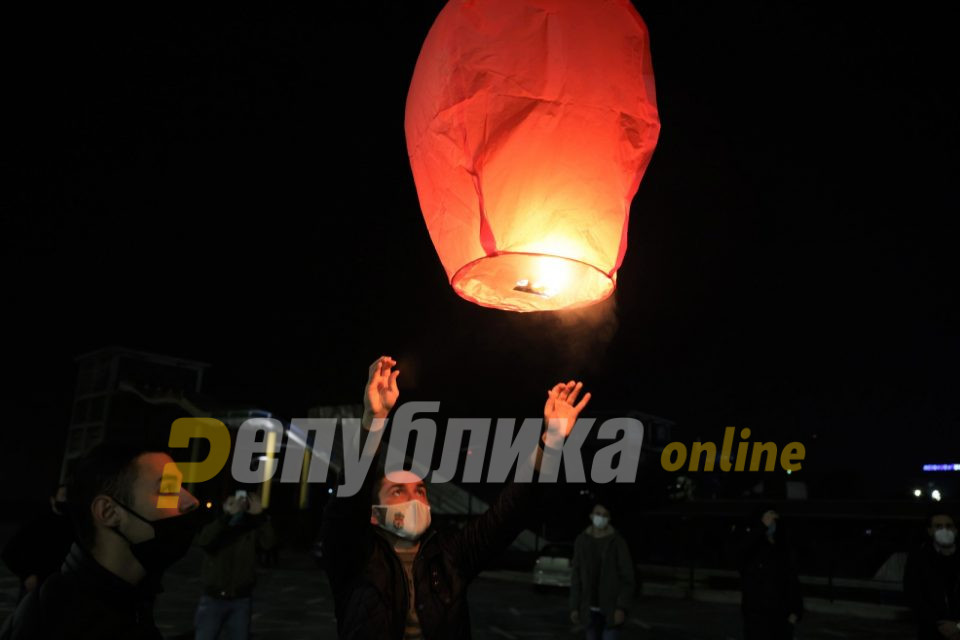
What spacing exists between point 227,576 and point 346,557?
373 cm

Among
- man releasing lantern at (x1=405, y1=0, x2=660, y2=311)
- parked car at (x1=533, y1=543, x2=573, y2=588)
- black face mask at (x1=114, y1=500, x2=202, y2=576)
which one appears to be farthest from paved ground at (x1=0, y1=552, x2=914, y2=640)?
man releasing lantern at (x1=405, y1=0, x2=660, y2=311)

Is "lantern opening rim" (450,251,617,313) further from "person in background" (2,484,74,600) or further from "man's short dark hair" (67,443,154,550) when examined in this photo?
"person in background" (2,484,74,600)

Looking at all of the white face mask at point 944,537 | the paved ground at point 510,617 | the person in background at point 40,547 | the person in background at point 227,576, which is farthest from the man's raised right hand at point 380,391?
the paved ground at point 510,617

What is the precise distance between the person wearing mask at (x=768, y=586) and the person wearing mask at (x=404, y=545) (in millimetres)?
4085

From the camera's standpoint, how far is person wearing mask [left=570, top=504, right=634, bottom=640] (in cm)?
655

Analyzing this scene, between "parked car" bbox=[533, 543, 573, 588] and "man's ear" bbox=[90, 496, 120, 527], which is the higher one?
"man's ear" bbox=[90, 496, 120, 527]

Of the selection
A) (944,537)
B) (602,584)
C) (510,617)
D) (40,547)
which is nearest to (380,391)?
(40,547)

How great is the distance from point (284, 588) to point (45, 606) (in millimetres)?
15524

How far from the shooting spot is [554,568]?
1667 cm

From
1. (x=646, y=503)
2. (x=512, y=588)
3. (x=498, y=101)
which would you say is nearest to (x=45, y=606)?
(x=498, y=101)

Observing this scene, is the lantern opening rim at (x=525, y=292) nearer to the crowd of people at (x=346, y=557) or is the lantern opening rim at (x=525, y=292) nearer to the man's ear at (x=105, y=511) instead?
the crowd of people at (x=346, y=557)

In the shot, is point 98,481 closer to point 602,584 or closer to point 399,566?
point 399,566

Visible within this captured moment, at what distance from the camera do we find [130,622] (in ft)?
6.23

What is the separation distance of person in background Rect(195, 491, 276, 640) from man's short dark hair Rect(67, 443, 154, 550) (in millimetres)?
4285
